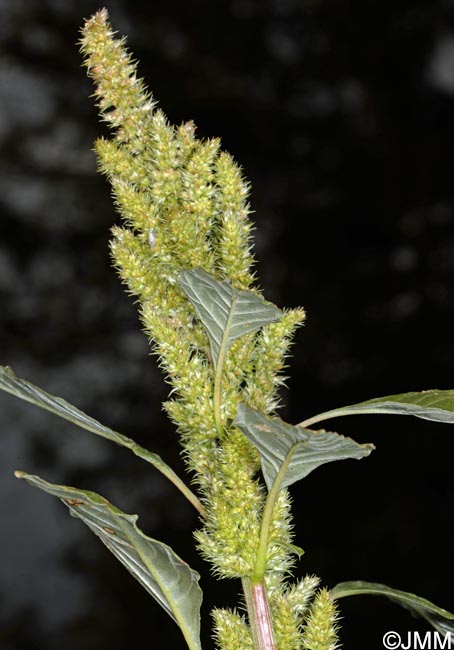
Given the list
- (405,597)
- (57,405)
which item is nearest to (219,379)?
(57,405)

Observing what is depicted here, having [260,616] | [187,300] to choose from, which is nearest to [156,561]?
[260,616]

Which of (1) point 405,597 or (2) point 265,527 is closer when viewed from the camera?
(2) point 265,527

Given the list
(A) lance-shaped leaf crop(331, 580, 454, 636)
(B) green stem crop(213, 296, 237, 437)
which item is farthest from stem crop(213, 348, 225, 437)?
(A) lance-shaped leaf crop(331, 580, 454, 636)

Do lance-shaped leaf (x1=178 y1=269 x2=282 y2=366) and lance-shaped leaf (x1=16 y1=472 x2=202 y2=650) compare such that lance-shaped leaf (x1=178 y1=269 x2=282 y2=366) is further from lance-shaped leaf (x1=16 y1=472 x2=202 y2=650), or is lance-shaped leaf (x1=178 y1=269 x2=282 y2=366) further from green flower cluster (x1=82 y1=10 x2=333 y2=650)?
lance-shaped leaf (x1=16 y1=472 x2=202 y2=650)

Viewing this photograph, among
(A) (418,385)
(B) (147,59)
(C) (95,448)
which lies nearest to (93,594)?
(C) (95,448)

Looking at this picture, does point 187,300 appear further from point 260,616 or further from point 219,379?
point 260,616

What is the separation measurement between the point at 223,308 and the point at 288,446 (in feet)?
0.32

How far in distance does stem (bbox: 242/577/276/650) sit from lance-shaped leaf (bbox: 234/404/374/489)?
64 mm

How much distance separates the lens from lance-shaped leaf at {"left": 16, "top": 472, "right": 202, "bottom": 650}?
52 centimetres

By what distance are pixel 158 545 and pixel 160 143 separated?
0.89 ft

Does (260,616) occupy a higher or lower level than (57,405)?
lower

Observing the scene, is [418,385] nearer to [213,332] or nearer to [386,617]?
[386,617]

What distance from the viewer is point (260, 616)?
1.65 ft

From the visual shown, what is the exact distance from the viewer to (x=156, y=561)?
54 cm
